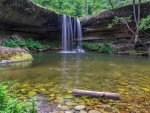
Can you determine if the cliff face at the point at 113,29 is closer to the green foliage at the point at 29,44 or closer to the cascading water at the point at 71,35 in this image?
the cascading water at the point at 71,35

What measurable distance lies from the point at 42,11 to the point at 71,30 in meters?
4.32

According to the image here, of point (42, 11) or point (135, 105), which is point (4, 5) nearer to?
point (42, 11)

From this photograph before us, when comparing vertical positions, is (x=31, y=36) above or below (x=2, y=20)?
below

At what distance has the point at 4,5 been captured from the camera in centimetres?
1027

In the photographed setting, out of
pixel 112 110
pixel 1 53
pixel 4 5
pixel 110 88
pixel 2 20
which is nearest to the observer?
pixel 112 110

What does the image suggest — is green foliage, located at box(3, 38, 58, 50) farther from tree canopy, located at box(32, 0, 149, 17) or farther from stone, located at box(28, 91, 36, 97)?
stone, located at box(28, 91, 36, 97)

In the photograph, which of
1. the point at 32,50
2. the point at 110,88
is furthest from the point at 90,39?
the point at 110,88

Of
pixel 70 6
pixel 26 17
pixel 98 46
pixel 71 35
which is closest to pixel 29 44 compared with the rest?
pixel 26 17

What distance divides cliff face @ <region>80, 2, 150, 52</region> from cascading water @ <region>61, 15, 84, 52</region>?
0.69m

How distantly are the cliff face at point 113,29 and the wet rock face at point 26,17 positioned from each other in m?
3.38

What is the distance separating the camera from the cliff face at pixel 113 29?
510 inches

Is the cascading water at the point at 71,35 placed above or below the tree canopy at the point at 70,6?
below

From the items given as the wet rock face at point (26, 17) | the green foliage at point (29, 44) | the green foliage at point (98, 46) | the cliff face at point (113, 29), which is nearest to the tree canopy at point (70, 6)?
the cliff face at point (113, 29)

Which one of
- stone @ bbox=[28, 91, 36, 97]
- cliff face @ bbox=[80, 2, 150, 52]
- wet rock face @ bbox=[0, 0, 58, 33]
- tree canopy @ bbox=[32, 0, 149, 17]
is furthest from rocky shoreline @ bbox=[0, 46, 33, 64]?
tree canopy @ bbox=[32, 0, 149, 17]
